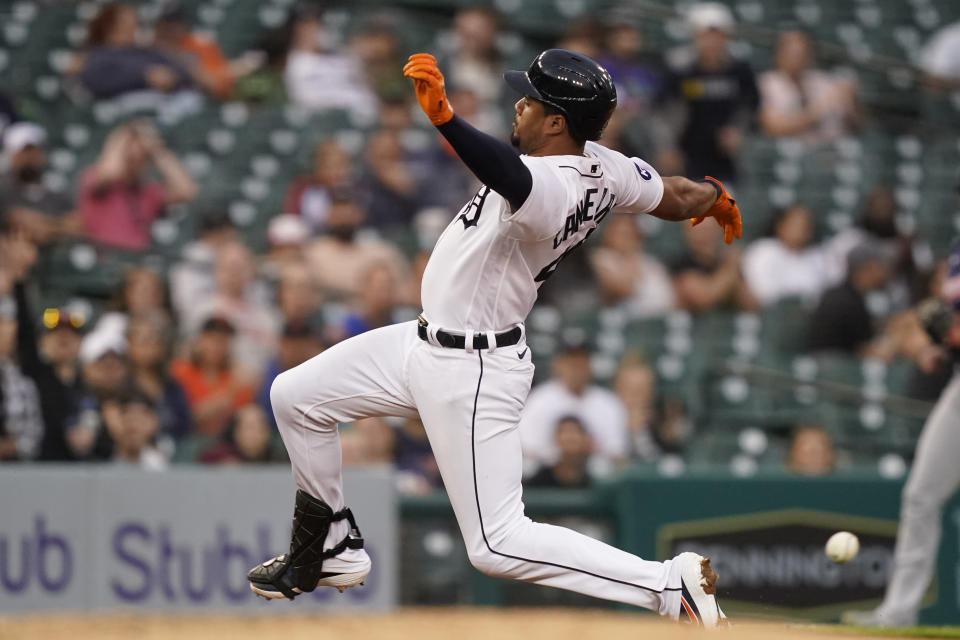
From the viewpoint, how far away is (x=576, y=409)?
737 centimetres

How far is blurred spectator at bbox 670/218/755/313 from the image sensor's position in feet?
28.5

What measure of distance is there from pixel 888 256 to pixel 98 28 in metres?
5.26

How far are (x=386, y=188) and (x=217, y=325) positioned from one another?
6.17 feet

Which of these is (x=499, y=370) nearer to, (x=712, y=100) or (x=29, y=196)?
(x=29, y=196)

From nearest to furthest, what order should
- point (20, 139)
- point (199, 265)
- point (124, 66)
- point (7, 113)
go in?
point (20, 139) < point (199, 265) < point (7, 113) < point (124, 66)

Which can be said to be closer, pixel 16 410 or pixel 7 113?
pixel 16 410

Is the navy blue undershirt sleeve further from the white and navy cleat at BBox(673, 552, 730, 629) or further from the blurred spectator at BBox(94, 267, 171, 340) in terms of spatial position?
the blurred spectator at BBox(94, 267, 171, 340)

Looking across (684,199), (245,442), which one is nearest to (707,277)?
(245,442)

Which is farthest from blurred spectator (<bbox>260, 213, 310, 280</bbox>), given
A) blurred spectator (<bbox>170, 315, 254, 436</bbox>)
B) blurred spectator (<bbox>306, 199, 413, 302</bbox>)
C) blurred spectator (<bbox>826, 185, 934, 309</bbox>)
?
blurred spectator (<bbox>826, 185, 934, 309</bbox>)

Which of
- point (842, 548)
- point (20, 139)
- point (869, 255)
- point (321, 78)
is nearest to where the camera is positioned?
point (842, 548)

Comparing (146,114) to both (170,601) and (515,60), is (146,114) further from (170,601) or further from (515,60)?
(170,601)

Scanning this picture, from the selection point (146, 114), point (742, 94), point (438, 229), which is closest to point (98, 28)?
point (146, 114)

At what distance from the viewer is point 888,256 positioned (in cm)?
905

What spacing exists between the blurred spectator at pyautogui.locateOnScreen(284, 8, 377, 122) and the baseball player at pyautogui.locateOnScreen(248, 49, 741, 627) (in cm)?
565
